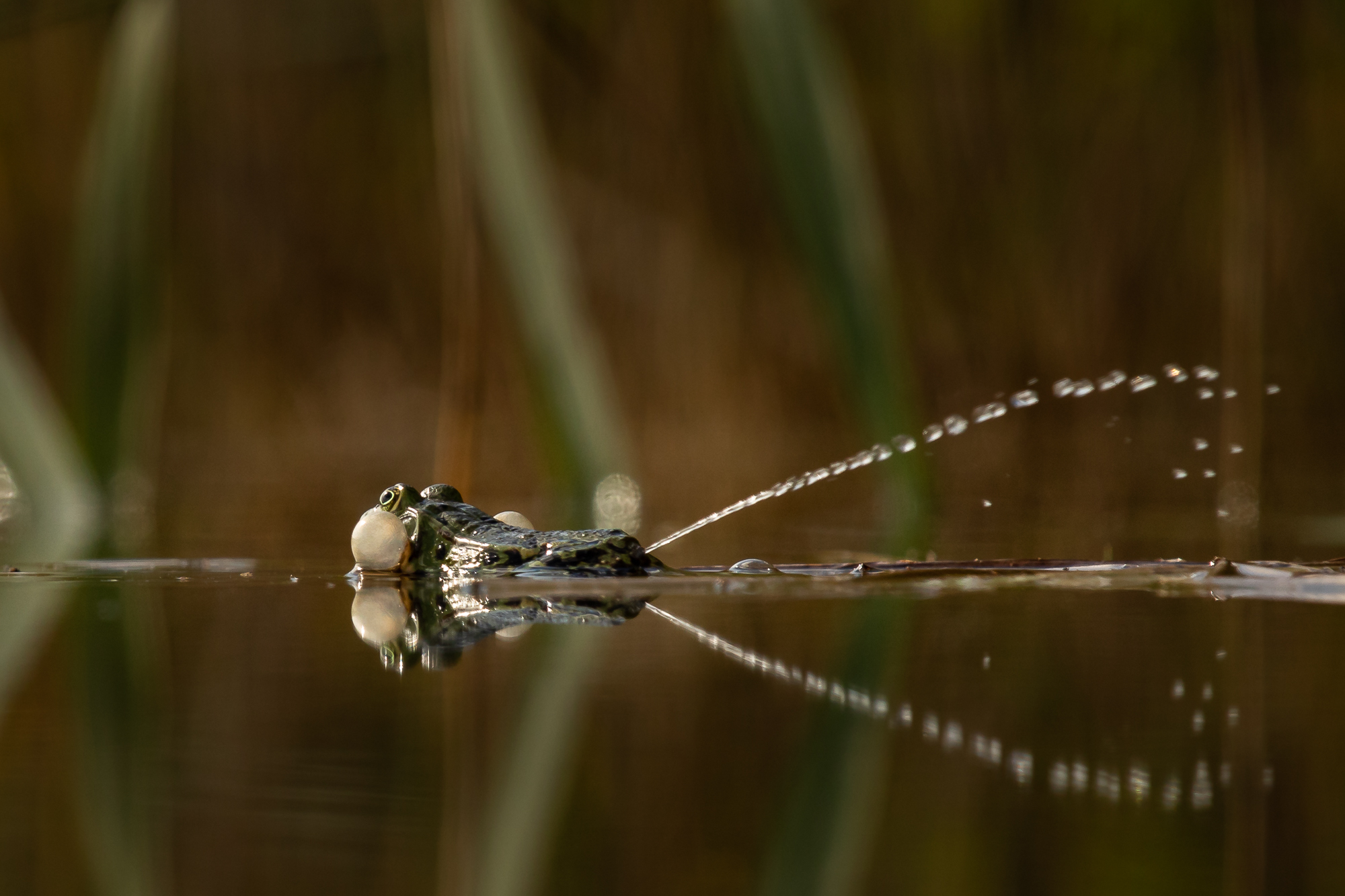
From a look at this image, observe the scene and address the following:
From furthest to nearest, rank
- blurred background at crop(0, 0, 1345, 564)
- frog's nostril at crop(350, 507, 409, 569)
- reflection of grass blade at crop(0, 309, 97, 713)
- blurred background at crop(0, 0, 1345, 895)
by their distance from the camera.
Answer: blurred background at crop(0, 0, 1345, 564) < reflection of grass blade at crop(0, 309, 97, 713) < frog's nostril at crop(350, 507, 409, 569) < blurred background at crop(0, 0, 1345, 895)

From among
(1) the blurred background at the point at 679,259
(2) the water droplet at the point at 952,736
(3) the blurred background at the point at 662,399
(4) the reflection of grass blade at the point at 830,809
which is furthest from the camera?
(1) the blurred background at the point at 679,259

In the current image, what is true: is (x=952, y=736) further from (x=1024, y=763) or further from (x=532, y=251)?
(x=532, y=251)

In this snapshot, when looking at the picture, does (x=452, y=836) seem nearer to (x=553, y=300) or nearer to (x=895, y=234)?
(x=553, y=300)

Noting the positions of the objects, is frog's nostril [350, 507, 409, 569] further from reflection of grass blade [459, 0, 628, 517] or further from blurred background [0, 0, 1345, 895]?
reflection of grass blade [459, 0, 628, 517]

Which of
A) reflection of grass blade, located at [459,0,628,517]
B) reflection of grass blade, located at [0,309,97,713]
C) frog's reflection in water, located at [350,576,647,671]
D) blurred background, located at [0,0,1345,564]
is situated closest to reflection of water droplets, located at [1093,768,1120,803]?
frog's reflection in water, located at [350,576,647,671]

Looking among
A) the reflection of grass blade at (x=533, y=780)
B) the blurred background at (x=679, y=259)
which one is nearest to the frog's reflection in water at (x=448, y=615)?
the reflection of grass blade at (x=533, y=780)

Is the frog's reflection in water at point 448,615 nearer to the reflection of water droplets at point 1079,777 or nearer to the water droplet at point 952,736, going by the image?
the water droplet at point 952,736
